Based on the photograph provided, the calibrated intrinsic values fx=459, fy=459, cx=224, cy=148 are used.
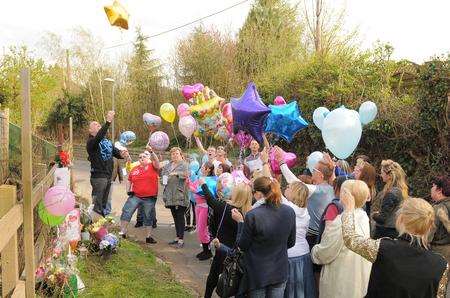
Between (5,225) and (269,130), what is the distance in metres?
4.20

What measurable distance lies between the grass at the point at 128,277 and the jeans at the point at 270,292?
57.8 inches

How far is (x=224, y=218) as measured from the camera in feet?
15.9

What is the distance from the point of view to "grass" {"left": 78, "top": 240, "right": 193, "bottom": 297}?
5309 millimetres

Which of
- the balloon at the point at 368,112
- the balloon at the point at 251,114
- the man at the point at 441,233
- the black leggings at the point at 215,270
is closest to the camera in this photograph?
the man at the point at 441,233

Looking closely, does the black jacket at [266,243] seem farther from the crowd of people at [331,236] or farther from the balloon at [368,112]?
the balloon at [368,112]

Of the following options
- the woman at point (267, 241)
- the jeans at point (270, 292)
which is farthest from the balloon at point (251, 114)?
the jeans at point (270, 292)

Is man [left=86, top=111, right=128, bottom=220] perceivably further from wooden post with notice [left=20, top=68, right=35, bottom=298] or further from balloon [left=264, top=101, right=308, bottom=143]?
wooden post with notice [left=20, top=68, right=35, bottom=298]

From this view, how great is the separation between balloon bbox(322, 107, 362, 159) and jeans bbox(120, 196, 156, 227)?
3.45m

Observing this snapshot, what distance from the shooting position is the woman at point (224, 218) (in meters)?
4.69

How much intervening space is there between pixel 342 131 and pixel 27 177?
3.63 metres

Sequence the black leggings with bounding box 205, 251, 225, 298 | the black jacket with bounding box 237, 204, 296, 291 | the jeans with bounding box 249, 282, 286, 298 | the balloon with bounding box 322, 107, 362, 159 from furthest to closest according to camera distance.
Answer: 1. the balloon with bounding box 322, 107, 362, 159
2. the black leggings with bounding box 205, 251, 225, 298
3. the jeans with bounding box 249, 282, 286, 298
4. the black jacket with bounding box 237, 204, 296, 291

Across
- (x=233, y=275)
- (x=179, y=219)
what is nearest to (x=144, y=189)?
(x=179, y=219)

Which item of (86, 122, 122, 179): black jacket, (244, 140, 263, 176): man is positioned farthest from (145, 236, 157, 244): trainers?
(244, 140, 263, 176): man

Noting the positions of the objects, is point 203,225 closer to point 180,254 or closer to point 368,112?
point 180,254
